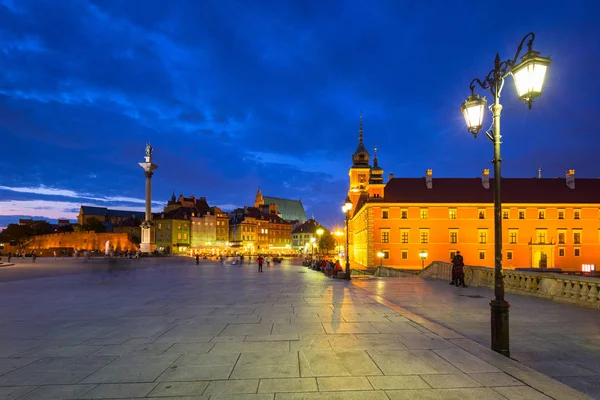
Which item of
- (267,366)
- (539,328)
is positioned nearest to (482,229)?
(539,328)

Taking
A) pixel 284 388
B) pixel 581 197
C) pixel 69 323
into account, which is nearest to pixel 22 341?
pixel 69 323

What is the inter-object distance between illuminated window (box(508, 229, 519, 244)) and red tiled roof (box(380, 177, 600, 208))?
5.45m

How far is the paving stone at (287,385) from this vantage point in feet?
18.2

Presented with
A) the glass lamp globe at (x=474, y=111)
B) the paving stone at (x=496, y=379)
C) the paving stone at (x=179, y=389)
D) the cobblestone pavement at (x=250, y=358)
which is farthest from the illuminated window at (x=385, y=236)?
the paving stone at (x=179, y=389)

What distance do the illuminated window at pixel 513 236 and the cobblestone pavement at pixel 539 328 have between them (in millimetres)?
55713

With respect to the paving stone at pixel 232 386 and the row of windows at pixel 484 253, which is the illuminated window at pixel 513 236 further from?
the paving stone at pixel 232 386

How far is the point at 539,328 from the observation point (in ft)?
32.8

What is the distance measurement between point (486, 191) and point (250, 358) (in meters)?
71.6

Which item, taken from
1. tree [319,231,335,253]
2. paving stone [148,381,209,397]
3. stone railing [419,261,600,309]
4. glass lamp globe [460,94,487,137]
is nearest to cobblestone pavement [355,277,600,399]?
stone railing [419,261,600,309]

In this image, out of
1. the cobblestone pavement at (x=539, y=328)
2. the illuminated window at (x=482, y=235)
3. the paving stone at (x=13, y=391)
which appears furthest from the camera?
the illuminated window at (x=482, y=235)

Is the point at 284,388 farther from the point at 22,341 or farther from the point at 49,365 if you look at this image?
the point at 22,341

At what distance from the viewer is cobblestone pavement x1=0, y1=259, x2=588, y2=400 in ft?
18.2

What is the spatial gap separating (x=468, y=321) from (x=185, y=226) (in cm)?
12470

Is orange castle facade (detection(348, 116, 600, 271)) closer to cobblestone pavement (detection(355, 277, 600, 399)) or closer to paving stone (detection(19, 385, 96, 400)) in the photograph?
cobblestone pavement (detection(355, 277, 600, 399))
